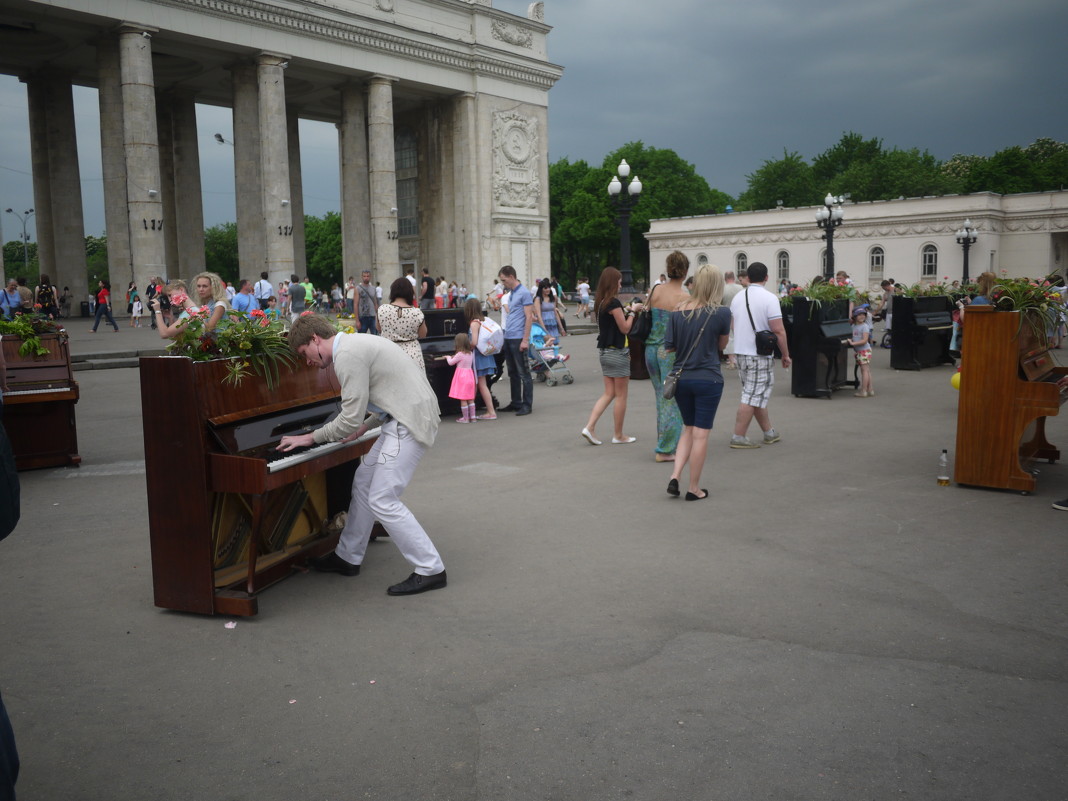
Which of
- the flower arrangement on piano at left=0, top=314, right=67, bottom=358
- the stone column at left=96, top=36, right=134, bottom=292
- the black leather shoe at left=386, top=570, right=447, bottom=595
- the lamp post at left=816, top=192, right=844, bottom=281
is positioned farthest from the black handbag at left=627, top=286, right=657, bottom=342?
the stone column at left=96, top=36, right=134, bottom=292

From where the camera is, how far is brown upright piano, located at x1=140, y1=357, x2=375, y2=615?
4895 millimetres

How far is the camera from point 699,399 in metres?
Answer: 7.45

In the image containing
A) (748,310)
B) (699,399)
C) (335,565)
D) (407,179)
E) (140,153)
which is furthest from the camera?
(407,179)

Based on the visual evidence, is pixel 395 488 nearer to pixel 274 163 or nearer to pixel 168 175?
pixel 274 163

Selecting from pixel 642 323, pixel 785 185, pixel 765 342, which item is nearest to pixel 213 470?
pixel 642 323

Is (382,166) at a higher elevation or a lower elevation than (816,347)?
higher

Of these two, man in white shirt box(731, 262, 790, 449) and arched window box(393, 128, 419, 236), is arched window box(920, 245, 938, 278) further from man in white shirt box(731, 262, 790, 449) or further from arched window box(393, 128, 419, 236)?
man in white shirt box(731, 262, 790, 449)

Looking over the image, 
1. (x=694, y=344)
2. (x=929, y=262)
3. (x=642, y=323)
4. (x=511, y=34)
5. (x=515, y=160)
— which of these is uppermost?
(x=511, y=34)

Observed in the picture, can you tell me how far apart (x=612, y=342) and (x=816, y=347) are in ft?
18.4

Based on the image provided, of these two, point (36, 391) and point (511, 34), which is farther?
point (511, 34)

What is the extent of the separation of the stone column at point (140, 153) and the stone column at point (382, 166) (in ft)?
36.6

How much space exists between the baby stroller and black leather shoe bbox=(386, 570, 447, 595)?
11235 mm

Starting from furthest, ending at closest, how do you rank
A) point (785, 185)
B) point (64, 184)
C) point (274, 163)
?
point (785, 185) < point (64, 184) < point (274, 163)

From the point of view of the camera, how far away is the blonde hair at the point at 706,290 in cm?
775
